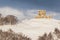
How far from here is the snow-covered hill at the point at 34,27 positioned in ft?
→ 99.3

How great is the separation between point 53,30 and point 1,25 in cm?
790

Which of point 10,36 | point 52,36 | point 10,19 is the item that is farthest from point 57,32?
point 10,19

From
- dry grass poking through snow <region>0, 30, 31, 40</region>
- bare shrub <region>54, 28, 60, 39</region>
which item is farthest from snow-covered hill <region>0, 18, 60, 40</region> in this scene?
dry grass poking through snow <region>0, 30, 31, 40</region>

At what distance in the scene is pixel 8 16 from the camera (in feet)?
106

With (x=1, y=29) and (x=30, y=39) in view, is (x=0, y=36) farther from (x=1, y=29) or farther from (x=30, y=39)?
(x=30, y=39)

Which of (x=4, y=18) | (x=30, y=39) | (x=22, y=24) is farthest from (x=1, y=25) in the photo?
(x=30, y=39)

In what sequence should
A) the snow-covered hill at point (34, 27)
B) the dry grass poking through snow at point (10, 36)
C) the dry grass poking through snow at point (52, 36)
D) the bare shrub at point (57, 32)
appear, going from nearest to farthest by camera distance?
the dry grass poking through snow at point (10, 36) → the dry grass poking through snow at point (52, 36) → the bare shrub at point (57, 32) → the snow-covered hill at point (34, 27)

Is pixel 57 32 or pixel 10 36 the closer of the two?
pixel 10 36

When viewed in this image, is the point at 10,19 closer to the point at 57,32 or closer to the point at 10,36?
the point at 10,36

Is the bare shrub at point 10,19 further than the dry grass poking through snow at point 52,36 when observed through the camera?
Yes

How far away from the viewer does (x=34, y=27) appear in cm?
3241

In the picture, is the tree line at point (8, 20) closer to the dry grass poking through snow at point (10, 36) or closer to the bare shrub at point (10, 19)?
the bare shrub at point (10, 19)

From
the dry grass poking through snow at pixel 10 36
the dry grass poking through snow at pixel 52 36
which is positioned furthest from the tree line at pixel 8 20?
the dry grass poking through snow at pixel 52 36

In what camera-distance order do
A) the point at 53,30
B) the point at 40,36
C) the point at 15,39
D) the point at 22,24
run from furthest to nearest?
the point at 22,24 < the point at 53,30 < the point at 40,36 < the point at 15,39
